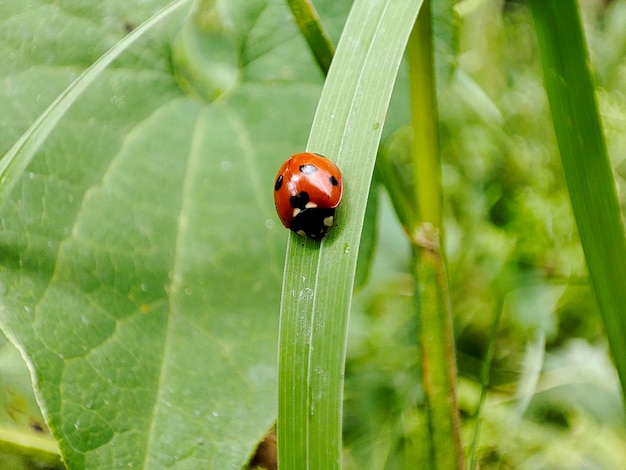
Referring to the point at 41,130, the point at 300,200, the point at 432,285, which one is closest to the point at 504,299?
the point at 432,285

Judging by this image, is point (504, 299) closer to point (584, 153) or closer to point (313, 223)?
point (584, 153)

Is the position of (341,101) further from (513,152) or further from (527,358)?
(513,152)

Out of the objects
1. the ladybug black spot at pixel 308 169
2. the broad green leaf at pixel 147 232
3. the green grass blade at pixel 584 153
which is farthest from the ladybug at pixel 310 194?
the green grass blade at pixel 584 153

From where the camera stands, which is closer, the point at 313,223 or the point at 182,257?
the point at 313,223

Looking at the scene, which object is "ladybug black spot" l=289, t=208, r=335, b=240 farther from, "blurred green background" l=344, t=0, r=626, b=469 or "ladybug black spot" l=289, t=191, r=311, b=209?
"blurred green background" l=344, t=0, r=626, b=469

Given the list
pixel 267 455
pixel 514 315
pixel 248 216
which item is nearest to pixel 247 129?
pixel 248 216

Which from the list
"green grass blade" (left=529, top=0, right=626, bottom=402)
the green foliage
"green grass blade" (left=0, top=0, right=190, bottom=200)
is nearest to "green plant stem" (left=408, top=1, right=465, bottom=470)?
the green foliage

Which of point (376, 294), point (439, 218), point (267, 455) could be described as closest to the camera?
point (439, 218)
